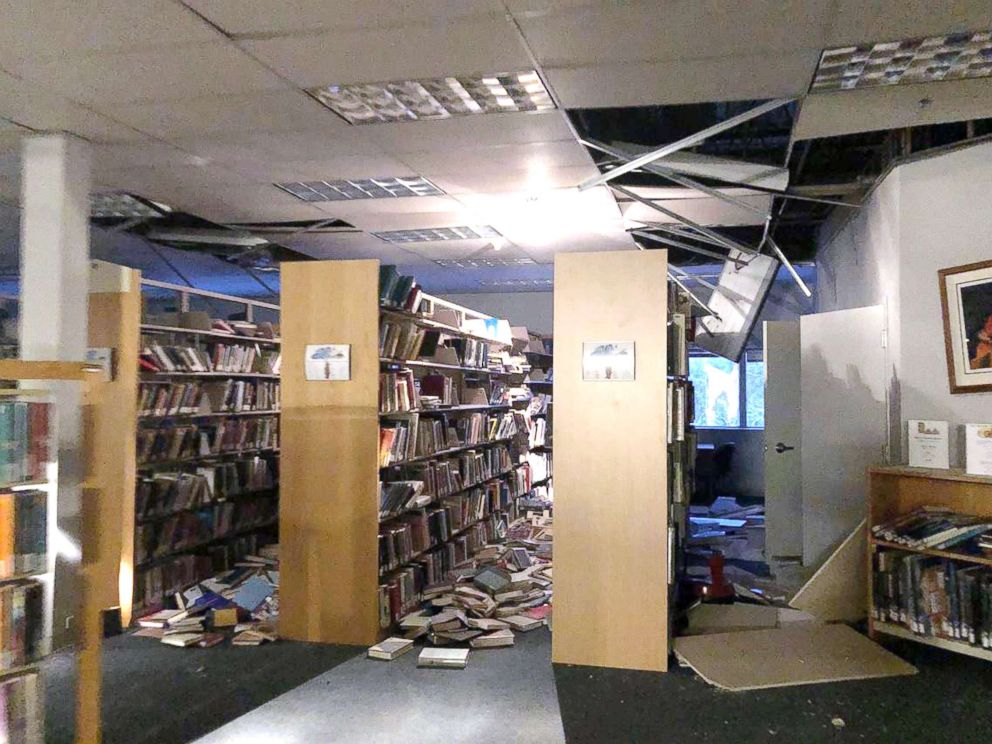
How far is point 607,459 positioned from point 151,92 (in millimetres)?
3115

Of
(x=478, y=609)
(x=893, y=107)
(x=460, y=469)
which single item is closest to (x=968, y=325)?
(x=893, y=107)

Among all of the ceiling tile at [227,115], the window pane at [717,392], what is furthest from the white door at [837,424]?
the window pane at [717,392]

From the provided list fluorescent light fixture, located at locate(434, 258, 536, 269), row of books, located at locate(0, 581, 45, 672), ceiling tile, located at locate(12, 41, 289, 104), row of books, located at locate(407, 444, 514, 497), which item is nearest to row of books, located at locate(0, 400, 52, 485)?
row of books, located at locate(0, 581, 45, 672)

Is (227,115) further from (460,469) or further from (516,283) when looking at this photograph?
(516,283)

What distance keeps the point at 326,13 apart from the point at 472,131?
1.46 m

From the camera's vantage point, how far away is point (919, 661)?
13.9 ft

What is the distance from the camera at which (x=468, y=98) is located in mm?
3879

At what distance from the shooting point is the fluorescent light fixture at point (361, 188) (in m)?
5.38

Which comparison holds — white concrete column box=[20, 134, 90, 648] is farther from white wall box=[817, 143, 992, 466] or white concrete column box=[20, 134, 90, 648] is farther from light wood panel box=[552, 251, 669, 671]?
white wall box=[817, 143, 992, 466]

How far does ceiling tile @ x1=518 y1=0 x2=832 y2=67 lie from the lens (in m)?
2.92

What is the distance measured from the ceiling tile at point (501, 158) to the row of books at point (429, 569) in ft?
9.14

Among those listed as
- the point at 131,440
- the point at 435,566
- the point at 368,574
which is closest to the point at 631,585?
the point at 368,574

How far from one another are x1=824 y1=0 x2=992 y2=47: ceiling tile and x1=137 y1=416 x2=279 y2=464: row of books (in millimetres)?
4996

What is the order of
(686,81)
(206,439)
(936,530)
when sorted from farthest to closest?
(206,439) < (936,530) < (686,81)
